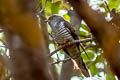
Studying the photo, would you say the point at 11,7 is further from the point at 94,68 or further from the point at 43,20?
the point at 43,20

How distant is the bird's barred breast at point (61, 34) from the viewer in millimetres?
3729

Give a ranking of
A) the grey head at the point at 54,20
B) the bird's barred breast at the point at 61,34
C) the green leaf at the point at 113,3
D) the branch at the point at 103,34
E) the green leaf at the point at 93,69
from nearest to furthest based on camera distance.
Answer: the branch at the point at 103,34
the green leaf at the point at 113,3
the green leaf at the point at 93,69
the bird's barred breast at the point at 61,34
the grey head at the point at 54,20

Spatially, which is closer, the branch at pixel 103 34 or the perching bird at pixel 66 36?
the branch at pixel 103 34

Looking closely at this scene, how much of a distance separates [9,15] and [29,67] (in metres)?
0.07

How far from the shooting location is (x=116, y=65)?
39 centimetres

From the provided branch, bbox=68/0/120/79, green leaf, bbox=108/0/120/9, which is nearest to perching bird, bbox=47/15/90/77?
green leaf, bbox=108/0/120/9

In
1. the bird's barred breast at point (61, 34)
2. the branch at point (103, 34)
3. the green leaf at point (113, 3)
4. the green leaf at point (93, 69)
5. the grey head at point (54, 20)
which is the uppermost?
the grey head at point (54, 20)

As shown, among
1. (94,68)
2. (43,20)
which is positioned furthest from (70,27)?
(94,68)

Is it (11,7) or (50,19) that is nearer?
(11,7)

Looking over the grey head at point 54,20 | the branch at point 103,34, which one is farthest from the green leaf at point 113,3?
the branch at point 103,34

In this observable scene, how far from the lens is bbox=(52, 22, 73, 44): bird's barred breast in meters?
3.73

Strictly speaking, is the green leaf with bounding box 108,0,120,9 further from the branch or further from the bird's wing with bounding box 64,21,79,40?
the branch

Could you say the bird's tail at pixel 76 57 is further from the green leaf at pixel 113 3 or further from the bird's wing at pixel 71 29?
the green leaf at pixel 113 3

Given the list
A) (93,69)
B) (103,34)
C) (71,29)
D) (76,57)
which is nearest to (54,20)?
(71,29)
